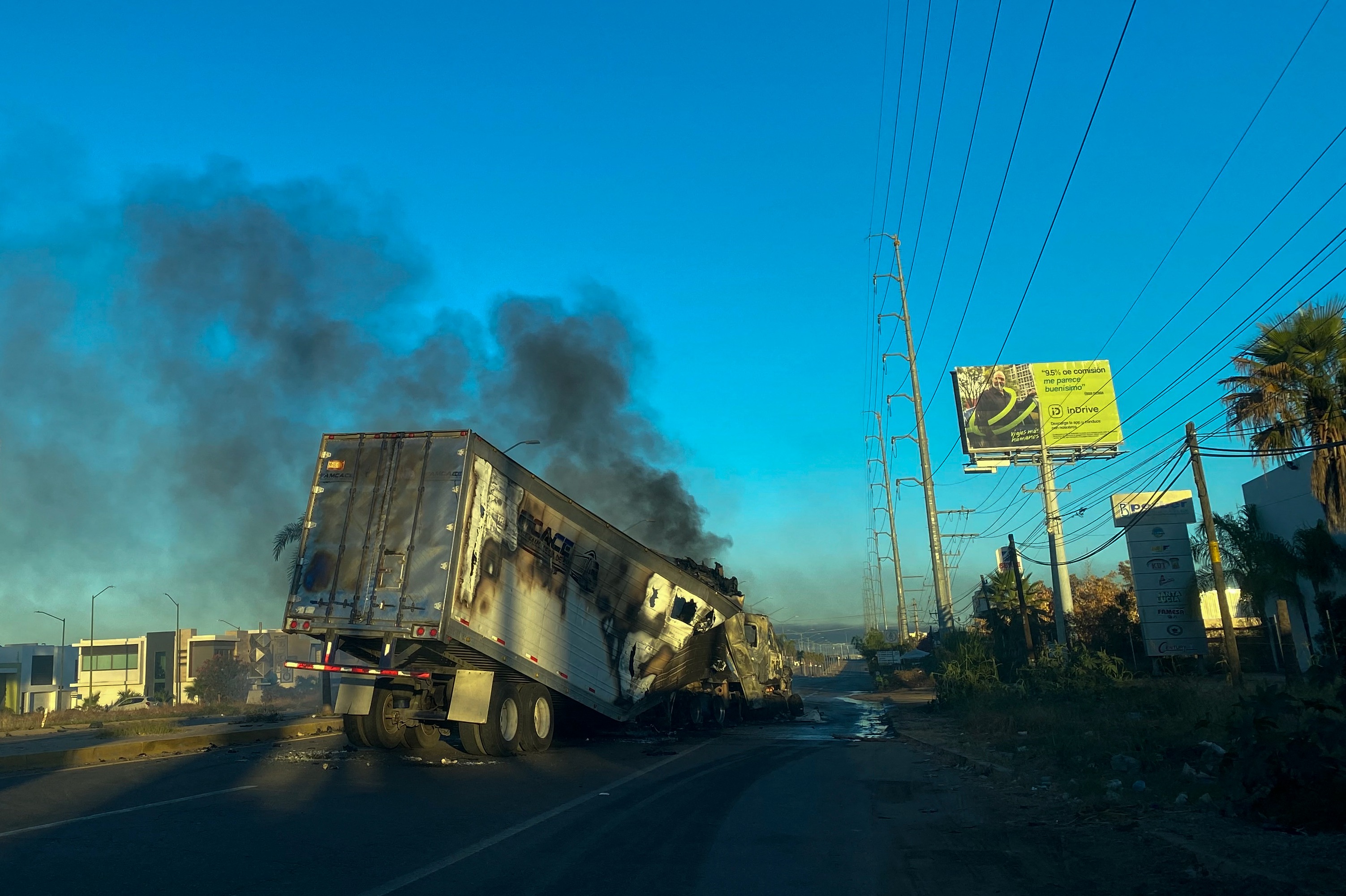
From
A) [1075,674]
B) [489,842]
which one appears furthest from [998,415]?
[489,842]

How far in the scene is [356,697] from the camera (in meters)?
14.2

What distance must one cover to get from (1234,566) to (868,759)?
66.2ft

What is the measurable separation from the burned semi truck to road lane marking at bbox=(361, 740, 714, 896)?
287cm

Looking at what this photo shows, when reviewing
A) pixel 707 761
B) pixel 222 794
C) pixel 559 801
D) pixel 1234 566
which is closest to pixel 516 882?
pixel 559 801

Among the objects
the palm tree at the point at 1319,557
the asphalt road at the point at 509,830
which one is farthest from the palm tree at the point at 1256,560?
the asphalt road at the point at 509,830

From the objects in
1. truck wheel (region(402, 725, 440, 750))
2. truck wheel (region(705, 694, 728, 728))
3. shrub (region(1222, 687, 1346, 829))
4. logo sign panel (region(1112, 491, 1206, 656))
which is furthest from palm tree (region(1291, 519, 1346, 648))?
truck wheel (region(402, 725, 440, 750))

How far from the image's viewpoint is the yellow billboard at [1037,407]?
54625 millimetres

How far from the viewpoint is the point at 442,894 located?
18.9 feet

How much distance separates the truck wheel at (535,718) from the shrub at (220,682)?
5192 centimetres

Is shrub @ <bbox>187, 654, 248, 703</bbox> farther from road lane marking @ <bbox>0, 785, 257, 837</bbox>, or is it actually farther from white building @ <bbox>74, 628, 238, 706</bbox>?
road lane marking @ <bbox>0, 785, 257, 837</bbox>

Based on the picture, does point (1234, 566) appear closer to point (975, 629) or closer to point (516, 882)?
point (975, 629)

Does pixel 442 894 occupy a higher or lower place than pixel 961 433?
lower

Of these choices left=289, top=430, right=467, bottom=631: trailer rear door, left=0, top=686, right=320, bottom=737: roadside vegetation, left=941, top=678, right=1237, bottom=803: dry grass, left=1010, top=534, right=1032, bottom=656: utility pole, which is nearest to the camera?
left=941, top=678, right=1237, bottom=803: dry grass

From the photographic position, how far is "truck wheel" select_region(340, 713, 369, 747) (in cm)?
1437
